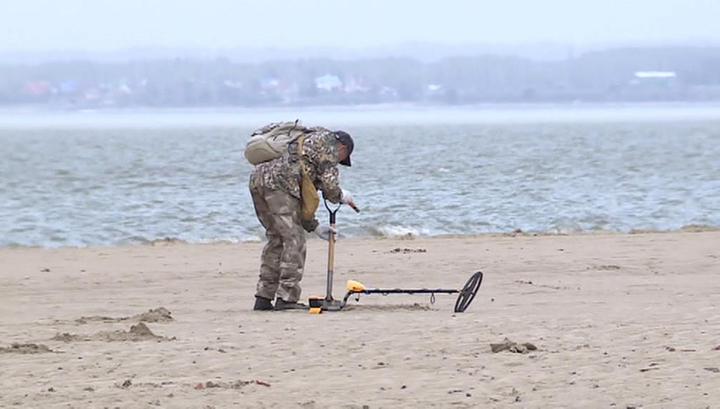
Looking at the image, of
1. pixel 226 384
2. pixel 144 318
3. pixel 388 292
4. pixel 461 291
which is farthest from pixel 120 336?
pixel 461 291

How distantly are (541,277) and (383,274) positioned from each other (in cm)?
163

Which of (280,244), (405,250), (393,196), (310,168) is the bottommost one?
(393,196)

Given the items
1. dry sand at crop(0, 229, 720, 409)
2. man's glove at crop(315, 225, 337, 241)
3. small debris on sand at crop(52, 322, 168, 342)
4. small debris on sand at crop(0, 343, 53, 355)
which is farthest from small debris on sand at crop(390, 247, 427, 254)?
small debris on sand at crop(0, 343, 53, 355)

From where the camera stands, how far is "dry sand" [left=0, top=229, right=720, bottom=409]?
728 centimetres

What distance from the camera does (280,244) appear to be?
10.9 metres

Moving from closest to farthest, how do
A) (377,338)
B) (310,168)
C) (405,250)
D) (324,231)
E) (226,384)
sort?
(226,384), (377,338), (310,168), (324,231), (405,250)

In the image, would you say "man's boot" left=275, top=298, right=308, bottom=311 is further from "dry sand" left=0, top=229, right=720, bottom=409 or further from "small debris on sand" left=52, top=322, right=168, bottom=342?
"small debris on sand" left=52, top=322, right=168, bottom=342

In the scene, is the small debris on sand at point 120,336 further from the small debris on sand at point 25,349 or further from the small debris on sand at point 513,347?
A: the small debris on sand at point 513,347

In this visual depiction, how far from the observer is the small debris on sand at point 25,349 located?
8.64m

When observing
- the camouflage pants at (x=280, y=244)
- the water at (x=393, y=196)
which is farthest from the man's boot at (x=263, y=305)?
the water at (x=393, y=196)

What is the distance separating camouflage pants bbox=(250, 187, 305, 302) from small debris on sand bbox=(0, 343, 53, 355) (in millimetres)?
2408

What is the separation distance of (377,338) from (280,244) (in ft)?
6.79

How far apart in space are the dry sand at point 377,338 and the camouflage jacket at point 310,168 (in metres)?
0.94

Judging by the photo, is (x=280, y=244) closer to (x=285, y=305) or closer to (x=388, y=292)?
(x=285, y=305)
